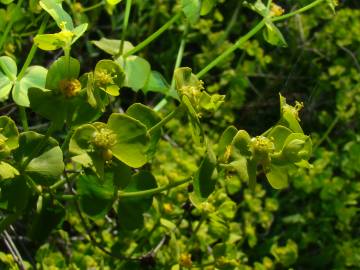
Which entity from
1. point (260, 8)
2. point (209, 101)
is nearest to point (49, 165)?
point (209, 101)

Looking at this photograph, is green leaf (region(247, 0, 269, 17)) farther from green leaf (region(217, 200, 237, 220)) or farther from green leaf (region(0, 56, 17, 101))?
green leaf (region(0, 56, 17, 101))

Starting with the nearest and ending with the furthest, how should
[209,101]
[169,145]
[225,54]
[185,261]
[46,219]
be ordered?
1. [209,101]
2. [46,219]
3. [225,54]
4. [185,261]
5. [169,145]

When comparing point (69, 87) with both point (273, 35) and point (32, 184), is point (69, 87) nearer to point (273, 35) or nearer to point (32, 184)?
point (32, 184)

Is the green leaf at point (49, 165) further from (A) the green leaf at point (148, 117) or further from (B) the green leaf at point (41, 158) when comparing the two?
→ (A) the green leaf at point (148, 117)

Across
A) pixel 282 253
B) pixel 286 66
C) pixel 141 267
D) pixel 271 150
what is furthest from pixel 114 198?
pixel 286 66

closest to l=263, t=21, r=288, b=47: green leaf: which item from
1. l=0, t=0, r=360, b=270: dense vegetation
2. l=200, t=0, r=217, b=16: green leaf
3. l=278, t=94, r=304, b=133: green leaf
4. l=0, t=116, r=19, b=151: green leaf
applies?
l=0, t=0, r=360, b=270: dense vegetation

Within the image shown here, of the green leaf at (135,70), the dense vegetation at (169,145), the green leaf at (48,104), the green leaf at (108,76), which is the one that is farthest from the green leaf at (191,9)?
the green leaf at (48,104)
